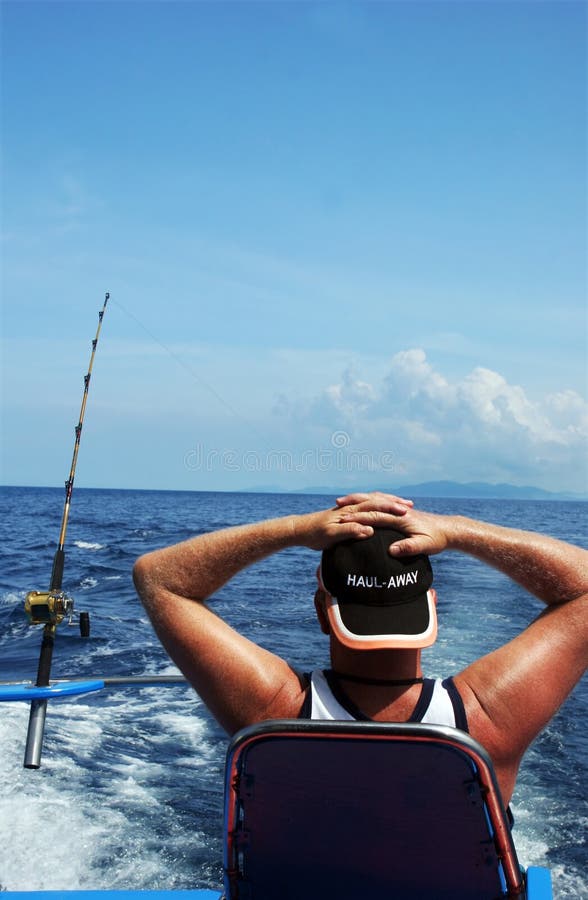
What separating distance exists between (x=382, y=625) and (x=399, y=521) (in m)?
0.24

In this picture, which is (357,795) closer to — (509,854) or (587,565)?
(509,854)

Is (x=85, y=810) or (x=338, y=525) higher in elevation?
(x=338, y=525)

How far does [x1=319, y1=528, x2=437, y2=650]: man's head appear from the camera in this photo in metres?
1.78

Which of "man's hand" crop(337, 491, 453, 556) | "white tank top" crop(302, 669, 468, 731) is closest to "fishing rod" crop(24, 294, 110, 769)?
"white tank top" crop(302, 669, 468, 731)

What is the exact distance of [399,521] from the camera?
1836 mm

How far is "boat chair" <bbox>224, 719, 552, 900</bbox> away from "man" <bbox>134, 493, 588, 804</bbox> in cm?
18

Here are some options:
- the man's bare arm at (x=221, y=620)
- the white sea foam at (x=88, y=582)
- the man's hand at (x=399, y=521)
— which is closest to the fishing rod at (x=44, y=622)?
the man's bare arm at (x=221, y=620)

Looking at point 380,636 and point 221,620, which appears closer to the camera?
point 380,636

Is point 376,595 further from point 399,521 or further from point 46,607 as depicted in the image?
point 46,607

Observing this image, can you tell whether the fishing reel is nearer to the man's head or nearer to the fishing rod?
the fishing rod

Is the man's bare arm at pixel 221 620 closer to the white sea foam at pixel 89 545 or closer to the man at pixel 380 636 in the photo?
the man at pixel 380 636

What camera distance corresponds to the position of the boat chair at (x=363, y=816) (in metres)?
1.62

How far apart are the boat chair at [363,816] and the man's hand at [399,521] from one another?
41 centimetres

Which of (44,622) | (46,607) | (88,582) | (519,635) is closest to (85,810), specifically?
(44,622)
